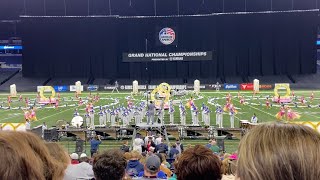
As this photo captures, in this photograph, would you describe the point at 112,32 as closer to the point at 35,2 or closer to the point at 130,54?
the point at 130,54

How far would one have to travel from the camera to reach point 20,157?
4.99ft

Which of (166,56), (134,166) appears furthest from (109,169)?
(166,56)

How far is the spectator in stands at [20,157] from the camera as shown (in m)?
1.49

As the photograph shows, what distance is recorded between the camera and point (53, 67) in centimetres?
4844

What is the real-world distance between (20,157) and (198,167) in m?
1.55

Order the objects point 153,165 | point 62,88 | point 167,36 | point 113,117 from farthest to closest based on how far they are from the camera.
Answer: point 167,36 < point 62,88 < point 113,117 < point 153,165

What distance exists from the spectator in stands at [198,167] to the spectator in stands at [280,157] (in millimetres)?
1350

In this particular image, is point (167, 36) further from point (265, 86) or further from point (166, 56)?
point (265, 86)

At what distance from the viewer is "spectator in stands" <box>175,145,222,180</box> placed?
2.86m

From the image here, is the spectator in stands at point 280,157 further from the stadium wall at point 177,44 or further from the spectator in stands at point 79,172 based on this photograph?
the stadium wall at point 177,44

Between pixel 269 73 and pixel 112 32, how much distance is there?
17.0 m

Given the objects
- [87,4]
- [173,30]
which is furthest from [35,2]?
[173,30]

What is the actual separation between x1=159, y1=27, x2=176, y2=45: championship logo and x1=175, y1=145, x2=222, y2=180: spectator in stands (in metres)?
44.2

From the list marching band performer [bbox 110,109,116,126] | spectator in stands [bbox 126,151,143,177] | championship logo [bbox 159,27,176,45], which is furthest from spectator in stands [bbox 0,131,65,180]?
championship logo [bbox 159,27,176,45]
